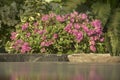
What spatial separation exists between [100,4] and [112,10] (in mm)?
64

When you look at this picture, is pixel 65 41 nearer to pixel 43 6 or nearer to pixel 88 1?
pixel 43 6

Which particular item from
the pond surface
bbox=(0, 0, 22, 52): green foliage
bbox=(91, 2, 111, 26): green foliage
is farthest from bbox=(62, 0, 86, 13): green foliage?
bbox=(0, 0, 22, 52): green foliage

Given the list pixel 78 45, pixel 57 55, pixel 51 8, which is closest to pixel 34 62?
pixel 57 55

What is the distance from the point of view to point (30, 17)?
9.10 metres

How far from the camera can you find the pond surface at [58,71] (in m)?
5.51

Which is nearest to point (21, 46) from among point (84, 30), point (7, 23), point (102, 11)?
point (7, 23)

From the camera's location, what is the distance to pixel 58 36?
8.73 m

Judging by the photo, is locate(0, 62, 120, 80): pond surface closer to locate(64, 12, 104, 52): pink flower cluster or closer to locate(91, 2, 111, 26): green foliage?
locate(64, 12, 104, 52): pink flower cluster

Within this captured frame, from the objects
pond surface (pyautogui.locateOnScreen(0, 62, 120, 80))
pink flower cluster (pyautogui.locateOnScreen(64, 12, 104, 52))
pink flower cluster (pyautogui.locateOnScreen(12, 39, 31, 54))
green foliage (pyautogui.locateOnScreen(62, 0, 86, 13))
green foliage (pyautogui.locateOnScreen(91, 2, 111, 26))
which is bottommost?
pond surface (pyautogui.locateOnScreen(0, 62, 120, 80))

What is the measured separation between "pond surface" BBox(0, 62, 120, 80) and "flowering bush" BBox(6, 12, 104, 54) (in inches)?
15.6

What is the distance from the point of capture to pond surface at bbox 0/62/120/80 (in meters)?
5.51

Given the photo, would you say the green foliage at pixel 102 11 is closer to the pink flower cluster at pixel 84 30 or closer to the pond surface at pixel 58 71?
the pond surface at pixel 58 71

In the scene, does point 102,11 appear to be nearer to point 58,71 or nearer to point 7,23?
point 58,71

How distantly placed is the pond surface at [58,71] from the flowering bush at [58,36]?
396 mm
